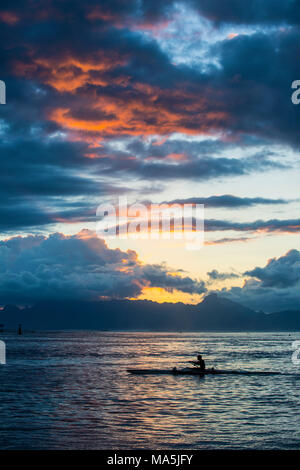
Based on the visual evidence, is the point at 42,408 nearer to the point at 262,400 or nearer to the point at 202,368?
the point at 262,400

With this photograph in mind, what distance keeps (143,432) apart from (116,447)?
167 inches

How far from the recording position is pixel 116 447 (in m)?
29.3

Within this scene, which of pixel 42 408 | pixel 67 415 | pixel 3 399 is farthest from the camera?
pixel 3 399

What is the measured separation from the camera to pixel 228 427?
35.2 meters

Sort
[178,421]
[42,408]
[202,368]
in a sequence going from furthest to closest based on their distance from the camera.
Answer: [202,368] < [42,408] < [178,421]

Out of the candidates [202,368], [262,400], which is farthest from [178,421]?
[202,368]

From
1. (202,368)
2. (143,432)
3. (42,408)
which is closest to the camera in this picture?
(143,432)

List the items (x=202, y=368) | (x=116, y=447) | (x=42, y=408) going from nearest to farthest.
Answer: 1. (x=116, y=447)
2. (x=42, y=408)
3. (x=202, y=368)
